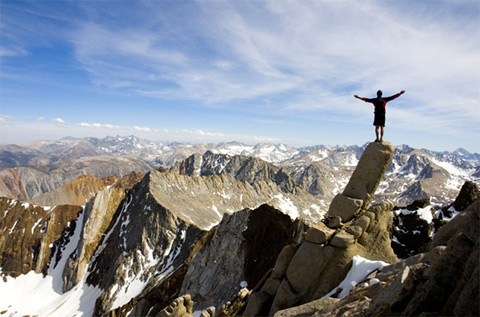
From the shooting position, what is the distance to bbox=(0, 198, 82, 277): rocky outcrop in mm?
111188

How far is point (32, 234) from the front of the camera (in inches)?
4611

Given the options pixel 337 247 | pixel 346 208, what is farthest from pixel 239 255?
pixel 337 247

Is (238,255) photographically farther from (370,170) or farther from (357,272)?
(370,170)

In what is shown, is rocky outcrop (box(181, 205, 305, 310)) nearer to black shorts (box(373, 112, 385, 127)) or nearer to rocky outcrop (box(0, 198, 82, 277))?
black shorts (box(373, 112, 385, 127))

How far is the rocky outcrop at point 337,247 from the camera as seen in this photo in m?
17.0

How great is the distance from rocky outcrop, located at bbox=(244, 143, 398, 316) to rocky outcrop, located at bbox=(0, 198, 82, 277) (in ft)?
426

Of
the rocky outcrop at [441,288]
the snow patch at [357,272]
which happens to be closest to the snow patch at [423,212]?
the snow patch at [357,272]

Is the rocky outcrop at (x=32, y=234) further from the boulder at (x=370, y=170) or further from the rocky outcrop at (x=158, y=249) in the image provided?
the boulder at (x=370, y=170)

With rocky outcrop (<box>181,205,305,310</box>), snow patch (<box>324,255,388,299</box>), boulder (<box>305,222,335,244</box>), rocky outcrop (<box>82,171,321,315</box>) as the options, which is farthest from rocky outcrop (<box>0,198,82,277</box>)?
snow patch (<box>324,255,388,299</box>)

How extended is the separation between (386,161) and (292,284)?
1145 cm

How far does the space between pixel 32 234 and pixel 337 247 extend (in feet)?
483

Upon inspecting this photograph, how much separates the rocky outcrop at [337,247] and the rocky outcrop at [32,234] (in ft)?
426

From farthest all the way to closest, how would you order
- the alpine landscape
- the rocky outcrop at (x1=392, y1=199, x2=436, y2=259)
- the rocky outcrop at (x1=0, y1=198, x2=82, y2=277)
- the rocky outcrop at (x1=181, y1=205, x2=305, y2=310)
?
the rocky outcrop at (x1=0, y1=198, x2=82, y2=277), the rocky outcrop at (x1=181, y1=205, x2=305, y2=310), the rocky outcrop at (x1=392, y1=199, x2=436, y2=259), the alpine landscape

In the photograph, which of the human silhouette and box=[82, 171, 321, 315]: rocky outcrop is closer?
the human silhouette
